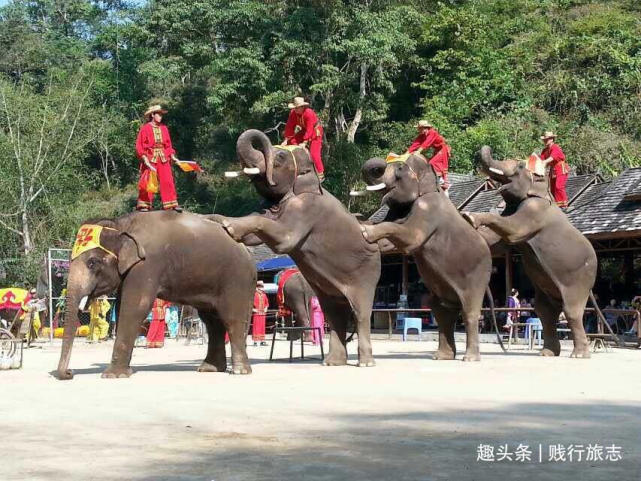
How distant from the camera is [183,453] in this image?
6.70m

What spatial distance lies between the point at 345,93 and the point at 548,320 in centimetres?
2729

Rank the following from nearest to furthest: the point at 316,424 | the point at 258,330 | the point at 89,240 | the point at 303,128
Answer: the point at 316,424 → the point at 89,240 → the point at 303,128 → the point at 258,330

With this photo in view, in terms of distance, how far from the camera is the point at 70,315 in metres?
12.5

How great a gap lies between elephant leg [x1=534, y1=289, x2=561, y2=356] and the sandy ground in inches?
154

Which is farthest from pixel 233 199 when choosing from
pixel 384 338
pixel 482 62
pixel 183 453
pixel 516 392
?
pixel 183 453

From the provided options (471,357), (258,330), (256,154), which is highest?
(256,154)

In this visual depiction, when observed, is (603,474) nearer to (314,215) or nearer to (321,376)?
(321,376)

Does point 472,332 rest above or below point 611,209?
below

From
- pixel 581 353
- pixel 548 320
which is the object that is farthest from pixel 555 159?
pixel 581 353

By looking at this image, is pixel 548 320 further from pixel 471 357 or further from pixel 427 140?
pixel 427 140

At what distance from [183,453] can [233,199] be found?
44.1 metres

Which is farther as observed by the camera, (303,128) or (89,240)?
(303,128)

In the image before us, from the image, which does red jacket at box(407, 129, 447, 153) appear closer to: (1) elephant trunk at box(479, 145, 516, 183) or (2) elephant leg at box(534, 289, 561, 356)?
(1) elephant trunk at box(479, 145, 516, 183)

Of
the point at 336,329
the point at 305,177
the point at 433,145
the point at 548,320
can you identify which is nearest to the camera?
the point at 305,177
